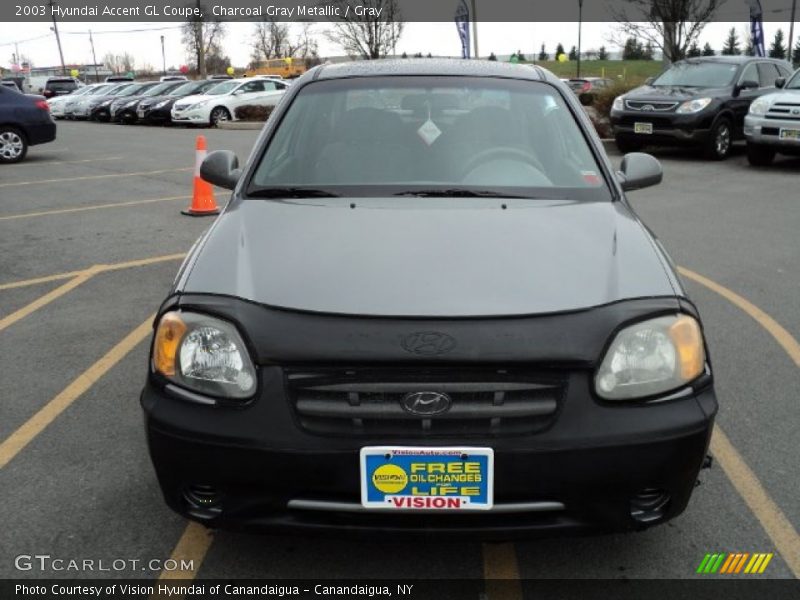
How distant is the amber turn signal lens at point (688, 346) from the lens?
2.41m

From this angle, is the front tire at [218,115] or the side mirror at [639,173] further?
the front tire at [218,115]

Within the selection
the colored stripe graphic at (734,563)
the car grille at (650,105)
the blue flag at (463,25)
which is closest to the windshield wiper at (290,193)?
the colored stripe graphic at (734,563)

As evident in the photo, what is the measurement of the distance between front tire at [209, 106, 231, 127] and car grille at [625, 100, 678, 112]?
1501 cm

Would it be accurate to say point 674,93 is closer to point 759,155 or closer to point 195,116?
point 759,155

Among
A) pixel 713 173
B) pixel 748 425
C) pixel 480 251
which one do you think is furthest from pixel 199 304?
pixel 713 173

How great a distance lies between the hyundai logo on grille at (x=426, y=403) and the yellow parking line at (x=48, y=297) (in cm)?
388

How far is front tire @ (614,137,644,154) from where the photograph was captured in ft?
47.9

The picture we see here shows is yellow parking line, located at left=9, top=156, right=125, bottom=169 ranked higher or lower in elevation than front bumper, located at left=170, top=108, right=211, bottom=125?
higher

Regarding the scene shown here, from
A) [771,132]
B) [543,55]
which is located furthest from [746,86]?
[543,55]

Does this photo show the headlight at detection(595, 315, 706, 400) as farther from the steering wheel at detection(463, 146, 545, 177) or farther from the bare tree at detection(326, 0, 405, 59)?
the bare tree at detection(326, 0, 405, 59)

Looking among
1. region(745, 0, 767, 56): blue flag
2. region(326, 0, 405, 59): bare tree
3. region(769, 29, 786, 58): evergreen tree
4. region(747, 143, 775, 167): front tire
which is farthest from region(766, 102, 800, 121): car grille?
region(769, 29, 786, 58): evergreen tree

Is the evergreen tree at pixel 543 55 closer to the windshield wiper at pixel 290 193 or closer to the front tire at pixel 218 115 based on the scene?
the front tire at pixel 218 115

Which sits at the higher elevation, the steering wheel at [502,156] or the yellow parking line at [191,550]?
the steering wheel at [502,156]

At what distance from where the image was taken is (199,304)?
8.09ft
